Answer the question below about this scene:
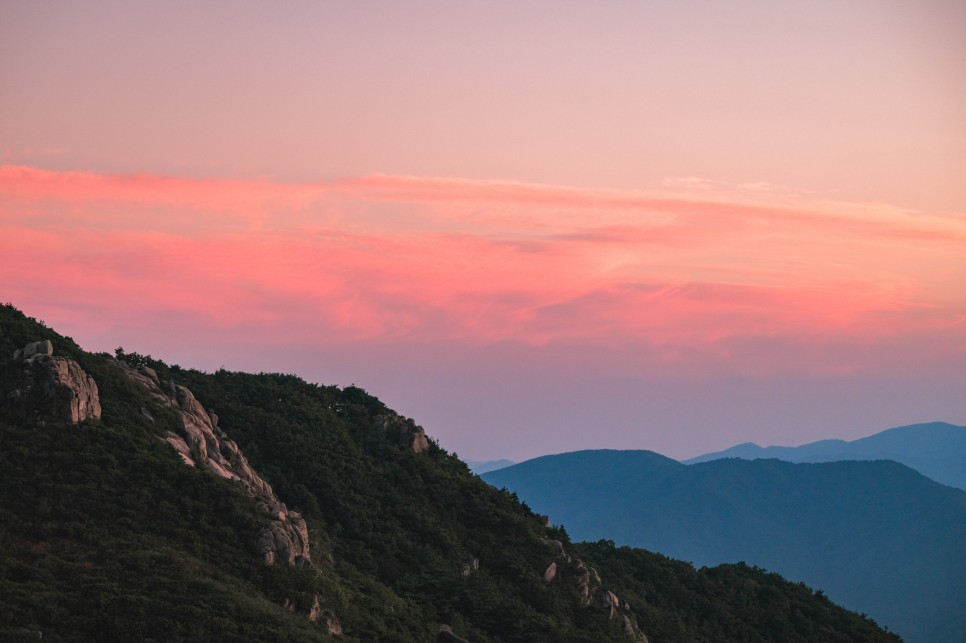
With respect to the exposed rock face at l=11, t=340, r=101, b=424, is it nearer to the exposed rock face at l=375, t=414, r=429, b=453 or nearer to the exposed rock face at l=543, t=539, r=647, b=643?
the exposed rock face at l=375, t=414, r=429, b=453

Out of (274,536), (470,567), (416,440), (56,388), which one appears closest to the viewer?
(274,536)

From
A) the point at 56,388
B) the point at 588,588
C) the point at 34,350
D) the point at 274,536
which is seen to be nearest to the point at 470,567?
the point at 588,588

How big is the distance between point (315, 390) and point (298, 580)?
42.0 m

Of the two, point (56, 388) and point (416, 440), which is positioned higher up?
point (416, 440)

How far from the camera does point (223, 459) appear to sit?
250 ft

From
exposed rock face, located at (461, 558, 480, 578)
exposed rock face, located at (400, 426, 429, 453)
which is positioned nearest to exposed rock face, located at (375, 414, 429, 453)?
exposed rock face, located at (400, 426, 429, 453)

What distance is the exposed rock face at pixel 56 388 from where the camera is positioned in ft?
216

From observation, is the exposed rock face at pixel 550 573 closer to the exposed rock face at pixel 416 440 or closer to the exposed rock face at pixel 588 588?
the exposed rock face at pixel 588 588

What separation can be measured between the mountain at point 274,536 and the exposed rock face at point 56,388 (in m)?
0.13

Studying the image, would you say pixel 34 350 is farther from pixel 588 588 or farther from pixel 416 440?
pixel 588 588

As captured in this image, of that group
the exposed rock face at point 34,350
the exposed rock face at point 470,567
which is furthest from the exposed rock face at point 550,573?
the exposed rock face at point 34,350

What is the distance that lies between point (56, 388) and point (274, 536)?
17.6 metres

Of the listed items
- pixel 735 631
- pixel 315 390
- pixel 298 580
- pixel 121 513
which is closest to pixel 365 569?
pixel 298 580

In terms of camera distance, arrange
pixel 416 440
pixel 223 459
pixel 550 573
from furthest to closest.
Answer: pixel 416 440, pixel 550 573, pixel 223 459
